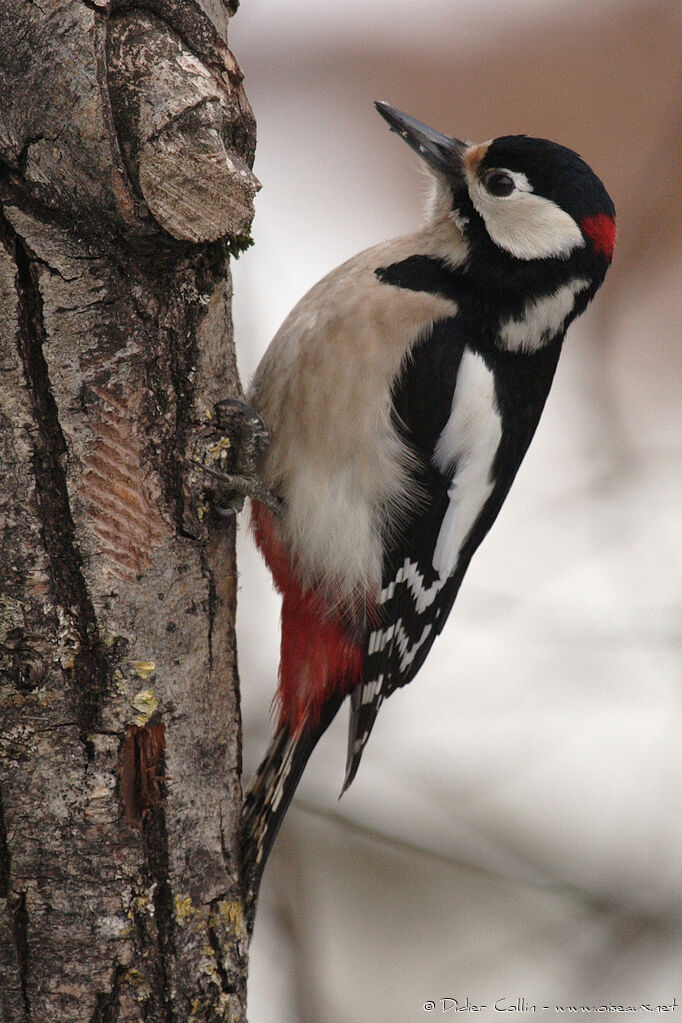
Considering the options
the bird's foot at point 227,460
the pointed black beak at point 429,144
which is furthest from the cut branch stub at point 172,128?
the pointed black beak at point 429,144

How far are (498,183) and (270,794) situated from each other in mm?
1300

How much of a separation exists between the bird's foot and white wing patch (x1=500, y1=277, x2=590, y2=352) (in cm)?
58

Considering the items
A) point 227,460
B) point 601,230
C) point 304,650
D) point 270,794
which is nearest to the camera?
point 227,460

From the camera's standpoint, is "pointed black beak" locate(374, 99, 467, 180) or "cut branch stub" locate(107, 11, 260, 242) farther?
"pointed black beak" locate(374, 99, 467, 180)

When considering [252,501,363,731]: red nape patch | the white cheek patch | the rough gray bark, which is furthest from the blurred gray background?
the rough gray bark

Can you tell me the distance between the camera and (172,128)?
1.18 meters

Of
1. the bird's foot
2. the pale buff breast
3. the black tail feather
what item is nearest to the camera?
the bird's foot

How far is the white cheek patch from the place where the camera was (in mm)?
1931

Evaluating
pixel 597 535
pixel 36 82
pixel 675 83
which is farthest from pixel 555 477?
pixel 36 82

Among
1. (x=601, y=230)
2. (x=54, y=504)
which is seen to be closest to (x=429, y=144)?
(x=601, y=230)

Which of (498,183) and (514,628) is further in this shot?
(514,628)

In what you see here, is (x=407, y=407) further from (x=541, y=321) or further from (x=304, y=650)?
(x=304, y=650)

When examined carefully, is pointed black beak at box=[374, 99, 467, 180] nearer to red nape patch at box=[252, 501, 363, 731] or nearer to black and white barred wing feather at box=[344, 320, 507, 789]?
black and white barred wing feather at box=[344, 320, 507, 789]

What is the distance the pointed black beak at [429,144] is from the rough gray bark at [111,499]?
0.71 meters
